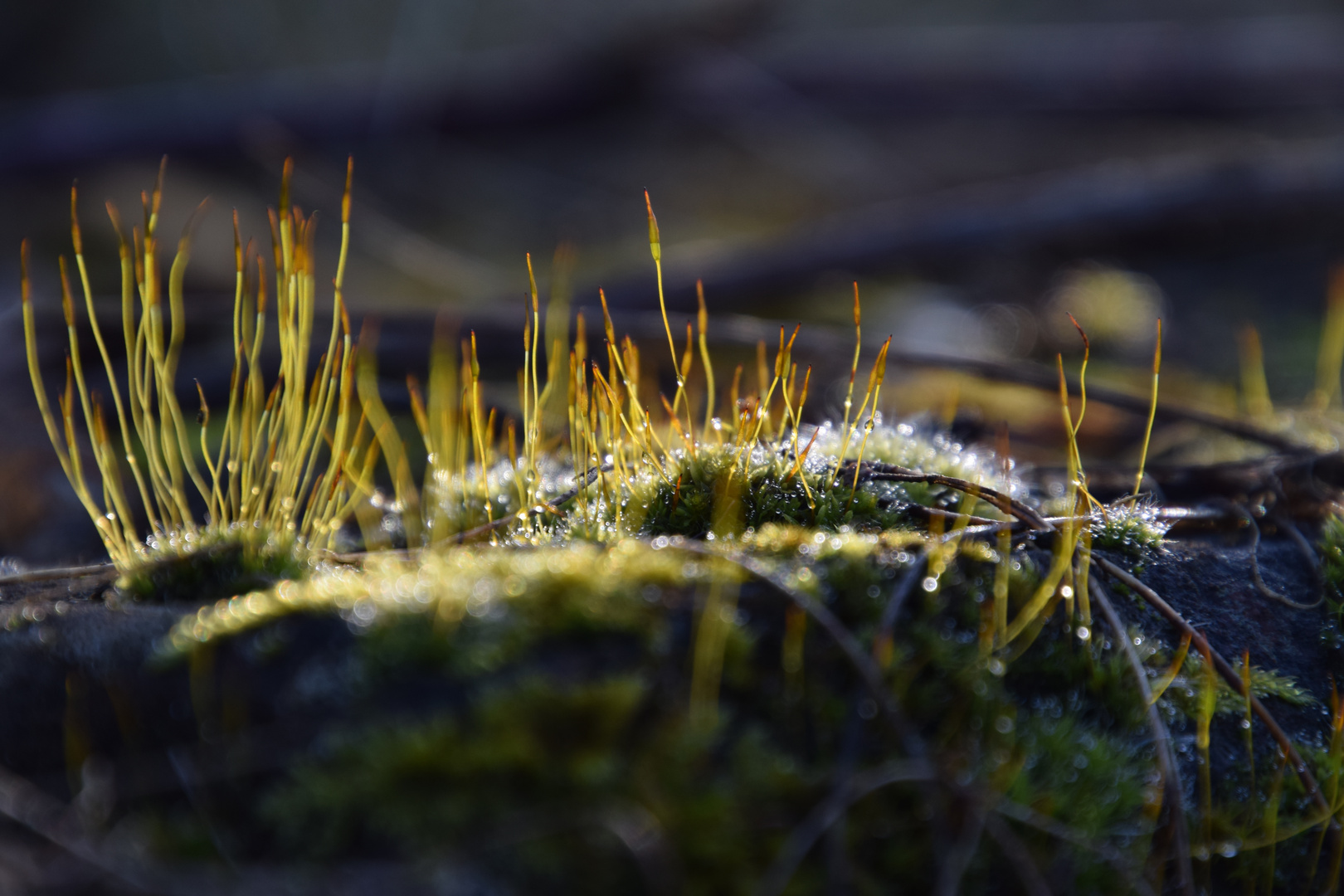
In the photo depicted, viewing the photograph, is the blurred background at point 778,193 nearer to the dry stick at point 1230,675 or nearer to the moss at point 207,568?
the dry stick at point 1230,675

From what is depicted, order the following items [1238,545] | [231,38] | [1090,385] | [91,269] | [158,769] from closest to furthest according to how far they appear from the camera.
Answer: [158,769] → [1238,545] → [1090,385] → [91,269] → [231,38]

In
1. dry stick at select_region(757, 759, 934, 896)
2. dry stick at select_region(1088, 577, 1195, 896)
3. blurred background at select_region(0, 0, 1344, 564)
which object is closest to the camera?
dry stick at select_region(757, 759, 934, 896)

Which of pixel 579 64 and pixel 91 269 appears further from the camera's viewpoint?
pixel 579 64

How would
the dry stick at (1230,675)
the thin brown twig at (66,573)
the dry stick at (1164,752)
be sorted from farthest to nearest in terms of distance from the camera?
the thin brown twig at (66,573), the dry stick at (1230,675), the dry stick at (1164,752)

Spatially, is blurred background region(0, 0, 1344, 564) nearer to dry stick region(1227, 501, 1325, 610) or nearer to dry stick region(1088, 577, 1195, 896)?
dry stick region(1227, 501, 1325, 610)

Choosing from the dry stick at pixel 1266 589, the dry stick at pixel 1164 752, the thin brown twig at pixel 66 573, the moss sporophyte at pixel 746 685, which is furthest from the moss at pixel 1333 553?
the thin brown twig at pixel 66 573

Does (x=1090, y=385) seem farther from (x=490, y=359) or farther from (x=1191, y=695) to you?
(x=490, y=359)

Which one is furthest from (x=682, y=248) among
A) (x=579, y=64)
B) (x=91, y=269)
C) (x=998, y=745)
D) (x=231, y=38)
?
(x=231, y=38)

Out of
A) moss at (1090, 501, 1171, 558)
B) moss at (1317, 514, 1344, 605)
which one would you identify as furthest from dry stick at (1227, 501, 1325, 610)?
moss at (1090, 501, 1171, 558)
